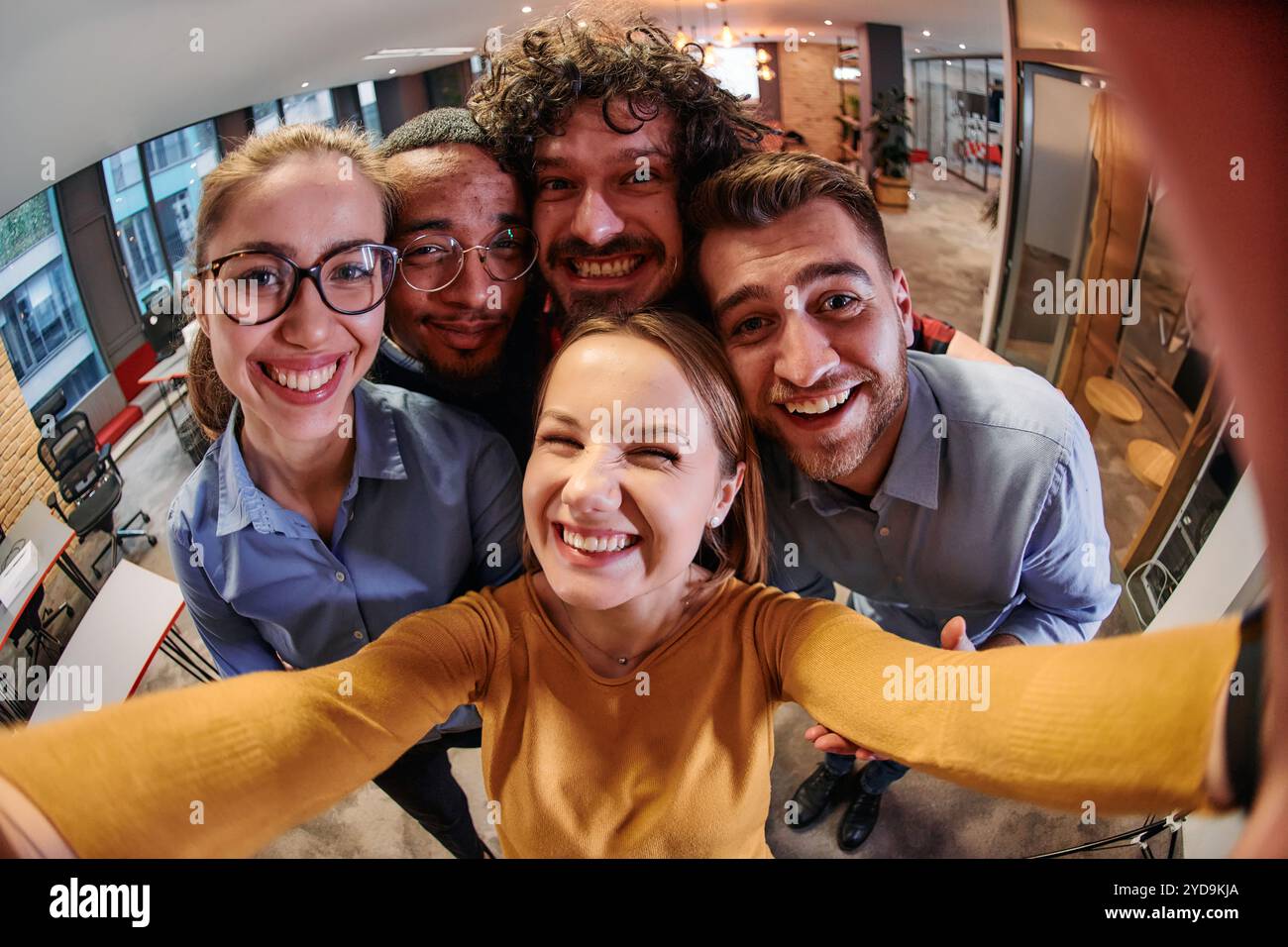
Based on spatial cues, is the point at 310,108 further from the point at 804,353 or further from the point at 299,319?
the point at 804,353

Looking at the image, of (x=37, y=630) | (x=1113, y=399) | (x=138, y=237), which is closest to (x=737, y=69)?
(x=1113, y=399)

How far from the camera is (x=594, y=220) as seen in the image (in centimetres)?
81

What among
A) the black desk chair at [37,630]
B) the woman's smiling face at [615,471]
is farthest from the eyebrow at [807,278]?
the black desk chair at [37,630]

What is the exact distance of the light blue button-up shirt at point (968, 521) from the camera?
2.71ft

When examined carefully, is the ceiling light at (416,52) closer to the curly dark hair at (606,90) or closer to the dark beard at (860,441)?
the curly dark hair at (606,90)

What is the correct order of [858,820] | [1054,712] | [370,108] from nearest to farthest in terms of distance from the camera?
→ [1054,712]
[370,108]
[858,820]

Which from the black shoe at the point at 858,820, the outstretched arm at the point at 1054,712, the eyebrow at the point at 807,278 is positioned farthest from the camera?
the black shoe at the point at 858,820

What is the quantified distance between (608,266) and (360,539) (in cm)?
43

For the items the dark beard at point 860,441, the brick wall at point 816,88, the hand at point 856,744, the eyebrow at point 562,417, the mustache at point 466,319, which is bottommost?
the hand at point 856,744

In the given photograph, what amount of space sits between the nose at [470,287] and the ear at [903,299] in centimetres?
46

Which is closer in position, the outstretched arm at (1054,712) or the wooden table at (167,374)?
the outstretched arm at (1054,712)

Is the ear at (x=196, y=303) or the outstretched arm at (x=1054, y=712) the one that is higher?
the ear at (x=196, y=303)

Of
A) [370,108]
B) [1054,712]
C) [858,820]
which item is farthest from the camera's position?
[858,820]

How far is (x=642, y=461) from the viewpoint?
2.38 ft
